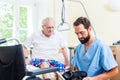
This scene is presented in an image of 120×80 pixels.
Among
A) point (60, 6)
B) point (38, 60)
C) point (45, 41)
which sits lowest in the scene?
point (38, 60)

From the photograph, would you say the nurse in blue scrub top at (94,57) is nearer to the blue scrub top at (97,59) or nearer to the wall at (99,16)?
the blue scrub top at (97,59)

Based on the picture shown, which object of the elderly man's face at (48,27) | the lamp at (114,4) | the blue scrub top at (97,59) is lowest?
the blue scrub top at (97,59)

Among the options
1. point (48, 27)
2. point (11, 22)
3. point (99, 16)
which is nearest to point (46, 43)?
point (48, 27)

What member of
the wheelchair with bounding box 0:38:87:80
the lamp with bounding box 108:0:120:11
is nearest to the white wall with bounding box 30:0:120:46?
the lamp with bounding box 108:0:120:11

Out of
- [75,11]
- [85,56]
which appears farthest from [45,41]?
[75,11]

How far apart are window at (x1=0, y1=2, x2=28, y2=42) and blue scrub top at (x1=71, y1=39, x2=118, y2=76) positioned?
1899 millimetres

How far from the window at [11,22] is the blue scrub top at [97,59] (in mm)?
1899

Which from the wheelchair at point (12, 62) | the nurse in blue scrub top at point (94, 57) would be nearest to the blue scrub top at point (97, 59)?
the nurse in blue scrub top at point (94, 57)

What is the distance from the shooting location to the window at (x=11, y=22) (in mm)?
3711

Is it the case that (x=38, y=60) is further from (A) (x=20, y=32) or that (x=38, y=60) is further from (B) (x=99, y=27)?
(B) (x=99, y=27)

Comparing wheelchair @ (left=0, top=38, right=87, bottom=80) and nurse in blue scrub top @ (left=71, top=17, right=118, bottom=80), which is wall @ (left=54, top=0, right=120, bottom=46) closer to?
nurse in blue scrub top @ (left=71, top=17, right=118, bottom=80)

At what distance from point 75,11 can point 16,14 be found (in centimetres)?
113

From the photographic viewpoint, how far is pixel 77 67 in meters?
2.30

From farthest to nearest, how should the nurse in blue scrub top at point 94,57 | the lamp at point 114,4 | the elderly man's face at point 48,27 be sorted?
the lamp at point 114,4, the elderly man's face at point 48,27, the nurse in blue scrub top at point 94,57
